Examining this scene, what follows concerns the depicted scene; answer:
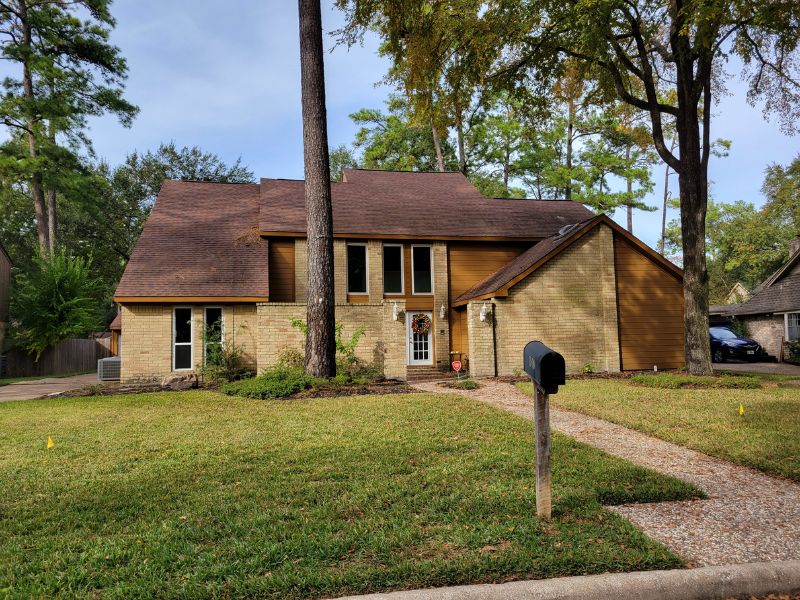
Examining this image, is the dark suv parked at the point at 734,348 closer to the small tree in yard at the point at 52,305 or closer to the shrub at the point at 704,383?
the shrub at the point at 704,383

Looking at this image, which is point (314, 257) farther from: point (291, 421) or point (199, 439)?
point (199, 439)

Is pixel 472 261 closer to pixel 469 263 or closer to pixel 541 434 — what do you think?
pixel 469 263

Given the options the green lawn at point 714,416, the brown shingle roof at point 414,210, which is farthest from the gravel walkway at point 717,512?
the brown shingle roof at point 414,210

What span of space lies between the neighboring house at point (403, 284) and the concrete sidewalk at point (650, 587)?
38.3ft

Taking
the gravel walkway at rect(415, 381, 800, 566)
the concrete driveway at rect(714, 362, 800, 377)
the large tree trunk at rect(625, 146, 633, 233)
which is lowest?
the concrete driveway at rect(714, 362, 800, 377)

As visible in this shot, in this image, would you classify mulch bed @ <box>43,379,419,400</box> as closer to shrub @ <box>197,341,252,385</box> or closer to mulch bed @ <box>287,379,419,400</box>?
mulch bed @ <box>287,379,419,400</box>

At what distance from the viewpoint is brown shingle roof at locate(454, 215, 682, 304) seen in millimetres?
16359

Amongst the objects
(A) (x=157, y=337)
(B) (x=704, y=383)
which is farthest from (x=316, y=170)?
(B) (x=704, y=383)

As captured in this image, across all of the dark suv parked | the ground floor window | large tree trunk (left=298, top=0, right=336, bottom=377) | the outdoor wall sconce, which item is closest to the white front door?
the outdoor wall sconce

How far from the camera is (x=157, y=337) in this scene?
1588 cm

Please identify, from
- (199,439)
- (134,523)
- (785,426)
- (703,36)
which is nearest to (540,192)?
(703,36)

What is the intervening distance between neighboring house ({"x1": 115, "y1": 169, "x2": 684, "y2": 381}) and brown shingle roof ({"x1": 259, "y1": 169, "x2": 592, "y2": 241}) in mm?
91

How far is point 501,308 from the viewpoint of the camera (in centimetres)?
1634

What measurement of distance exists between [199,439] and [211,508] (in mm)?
3036
